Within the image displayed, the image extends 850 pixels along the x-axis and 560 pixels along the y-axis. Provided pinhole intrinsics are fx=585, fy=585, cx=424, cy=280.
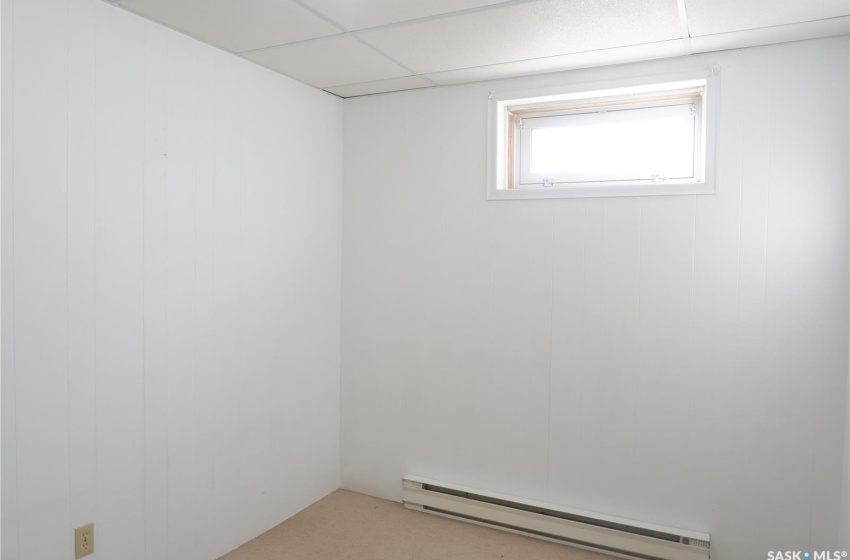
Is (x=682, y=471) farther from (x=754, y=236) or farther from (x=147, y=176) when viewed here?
(x=147, y=176)

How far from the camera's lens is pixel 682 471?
2678 millimetres

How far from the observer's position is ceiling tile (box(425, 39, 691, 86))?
255 cm

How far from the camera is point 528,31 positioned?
7.72 feet

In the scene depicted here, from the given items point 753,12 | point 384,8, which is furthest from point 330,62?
point 753,12

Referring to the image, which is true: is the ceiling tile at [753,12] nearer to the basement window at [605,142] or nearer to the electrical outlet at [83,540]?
the basement window at [605,142]

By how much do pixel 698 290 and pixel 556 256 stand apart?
0.66m

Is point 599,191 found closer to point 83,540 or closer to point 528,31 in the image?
point 528,31

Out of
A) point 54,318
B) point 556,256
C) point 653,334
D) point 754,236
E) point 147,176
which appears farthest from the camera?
point 556,256

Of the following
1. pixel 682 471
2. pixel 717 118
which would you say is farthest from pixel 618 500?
pixel 717 118

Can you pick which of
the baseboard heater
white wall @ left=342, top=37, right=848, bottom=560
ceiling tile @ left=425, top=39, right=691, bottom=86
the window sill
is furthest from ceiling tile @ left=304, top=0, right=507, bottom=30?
the baseboard heater

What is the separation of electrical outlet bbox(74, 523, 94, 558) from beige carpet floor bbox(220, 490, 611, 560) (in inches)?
27.5

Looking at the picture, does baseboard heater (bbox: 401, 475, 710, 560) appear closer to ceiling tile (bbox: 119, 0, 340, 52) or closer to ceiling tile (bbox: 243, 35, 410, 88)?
ceiling tile (bbox: 243, 35, 410, 88)

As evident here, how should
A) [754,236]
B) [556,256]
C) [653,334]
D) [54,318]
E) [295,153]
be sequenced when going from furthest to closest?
[295,153]
[556,256]
[653,334]
[754,236]
[54,318]

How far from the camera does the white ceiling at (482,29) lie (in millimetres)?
2131
